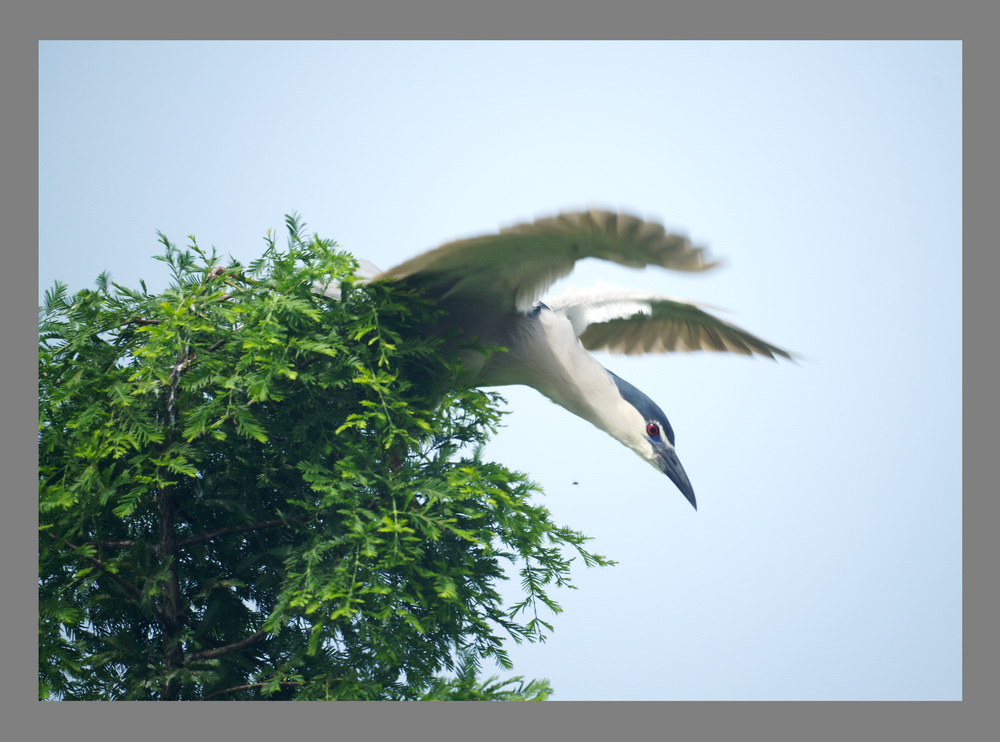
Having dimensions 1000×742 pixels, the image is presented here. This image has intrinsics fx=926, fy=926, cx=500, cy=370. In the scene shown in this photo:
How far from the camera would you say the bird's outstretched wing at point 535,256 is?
185 centimetres

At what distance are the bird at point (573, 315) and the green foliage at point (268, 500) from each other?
138 millimetres

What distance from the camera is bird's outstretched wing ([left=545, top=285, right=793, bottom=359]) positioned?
2719 mm

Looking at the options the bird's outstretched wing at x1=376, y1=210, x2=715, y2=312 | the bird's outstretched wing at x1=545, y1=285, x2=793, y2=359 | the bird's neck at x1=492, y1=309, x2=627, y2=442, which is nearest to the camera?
the bird's outstretched wing at x1=376, y1=210, x2=715, y2=312

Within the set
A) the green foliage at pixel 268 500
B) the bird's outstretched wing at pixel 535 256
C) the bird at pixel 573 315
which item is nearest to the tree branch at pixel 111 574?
the green foliage at pixel 268 500

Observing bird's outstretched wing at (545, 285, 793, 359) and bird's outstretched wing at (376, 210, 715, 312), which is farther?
bird's outstretched wing at (545, 285, 793, 359)

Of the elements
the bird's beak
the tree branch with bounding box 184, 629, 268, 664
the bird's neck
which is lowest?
the tree branch with bounding box 184, 629, 268, 664

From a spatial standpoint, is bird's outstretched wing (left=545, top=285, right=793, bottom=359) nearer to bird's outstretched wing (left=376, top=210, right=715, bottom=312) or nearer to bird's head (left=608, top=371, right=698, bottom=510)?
bird's head (left=608, top=371, right=698, bottom=510)

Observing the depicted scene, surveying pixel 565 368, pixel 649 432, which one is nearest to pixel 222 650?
pixel 565 368

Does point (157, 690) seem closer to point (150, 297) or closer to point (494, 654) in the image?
point (494, 654)

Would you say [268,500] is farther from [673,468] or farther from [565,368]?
[673,468]

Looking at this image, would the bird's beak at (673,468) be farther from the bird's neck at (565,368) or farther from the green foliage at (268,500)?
the green foliage at (268,500)

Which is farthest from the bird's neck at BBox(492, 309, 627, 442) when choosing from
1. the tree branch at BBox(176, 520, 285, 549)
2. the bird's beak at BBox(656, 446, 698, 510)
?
the tree branch at BBox(176, 520, 285, 549)

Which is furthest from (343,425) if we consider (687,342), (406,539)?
(687,342)

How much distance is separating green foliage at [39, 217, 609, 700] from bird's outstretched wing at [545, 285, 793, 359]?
684 mm
